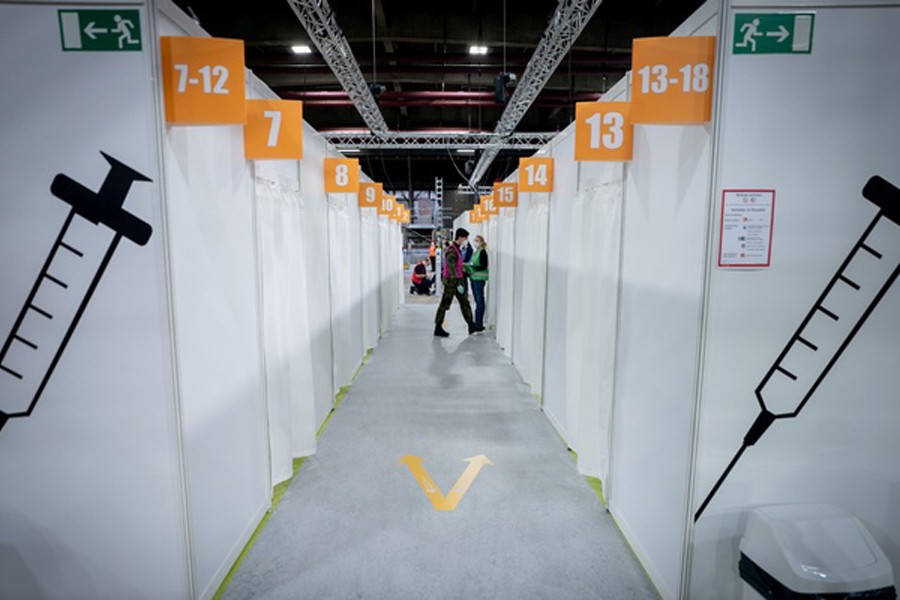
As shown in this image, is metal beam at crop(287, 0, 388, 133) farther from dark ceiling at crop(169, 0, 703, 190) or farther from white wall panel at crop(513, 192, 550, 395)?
white wall panel at crop(513, 192, 550, 395)

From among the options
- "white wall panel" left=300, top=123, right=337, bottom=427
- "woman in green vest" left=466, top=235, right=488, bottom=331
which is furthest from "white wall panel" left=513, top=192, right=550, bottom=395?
"woman in green vest" left=466, top=235, right=488, bottom=331

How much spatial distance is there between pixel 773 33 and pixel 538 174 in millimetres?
2487

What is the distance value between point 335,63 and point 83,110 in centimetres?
436

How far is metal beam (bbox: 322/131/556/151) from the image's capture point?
29.6 ft

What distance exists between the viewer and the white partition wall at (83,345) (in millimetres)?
1690

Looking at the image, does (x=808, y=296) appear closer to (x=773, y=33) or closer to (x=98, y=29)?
(x=773, y=33)

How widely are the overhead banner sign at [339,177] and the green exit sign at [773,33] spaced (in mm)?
3056

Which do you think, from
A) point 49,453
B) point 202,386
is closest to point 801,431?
point 202,386

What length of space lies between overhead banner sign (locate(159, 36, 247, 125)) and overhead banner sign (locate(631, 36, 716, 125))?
5.42 ft

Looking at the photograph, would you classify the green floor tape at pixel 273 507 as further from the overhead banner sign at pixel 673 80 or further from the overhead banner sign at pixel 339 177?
the overhead banner sign at pixel 673 80

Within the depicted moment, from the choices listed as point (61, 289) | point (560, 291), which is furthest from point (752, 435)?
point (61, 289)

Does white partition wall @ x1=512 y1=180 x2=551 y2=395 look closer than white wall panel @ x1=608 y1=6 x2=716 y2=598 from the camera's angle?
No

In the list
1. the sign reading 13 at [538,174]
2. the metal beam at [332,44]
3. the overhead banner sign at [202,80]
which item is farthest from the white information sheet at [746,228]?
the metal beam at [332,44]

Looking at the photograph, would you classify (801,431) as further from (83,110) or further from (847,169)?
(83,110)
